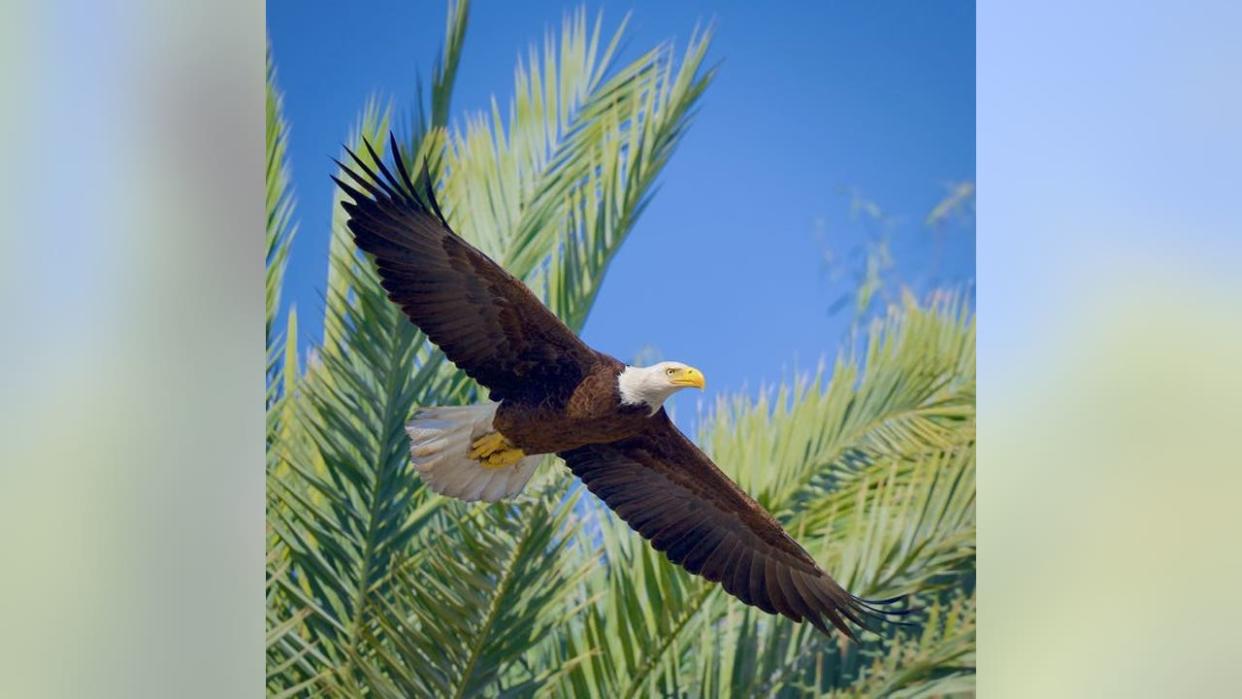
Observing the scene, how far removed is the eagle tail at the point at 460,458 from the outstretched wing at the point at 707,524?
0.34ft

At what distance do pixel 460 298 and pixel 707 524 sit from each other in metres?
0.49

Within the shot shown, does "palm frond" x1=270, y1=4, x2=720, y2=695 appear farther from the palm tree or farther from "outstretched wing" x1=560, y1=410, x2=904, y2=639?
"outstretched wing" x1=560, y1=410, x2=904, y2=639

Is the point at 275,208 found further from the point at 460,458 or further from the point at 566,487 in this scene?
the point at 566,487

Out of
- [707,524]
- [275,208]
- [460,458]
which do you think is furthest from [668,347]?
[275,208]

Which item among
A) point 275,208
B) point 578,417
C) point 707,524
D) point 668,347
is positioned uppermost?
point 275,208

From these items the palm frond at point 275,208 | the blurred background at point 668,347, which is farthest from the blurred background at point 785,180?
the palm frond at point 275,208

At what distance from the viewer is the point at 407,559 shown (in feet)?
6.65

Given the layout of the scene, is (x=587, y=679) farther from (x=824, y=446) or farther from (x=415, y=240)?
(x=415, y=240)

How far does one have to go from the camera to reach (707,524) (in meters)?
1.86

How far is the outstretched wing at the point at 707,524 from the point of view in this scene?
1815 mm
